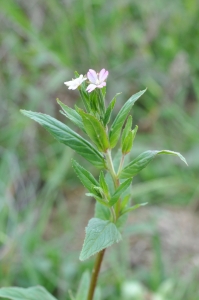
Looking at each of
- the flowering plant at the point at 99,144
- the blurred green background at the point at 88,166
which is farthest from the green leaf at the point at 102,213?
the blurred green background at the point at 88,166

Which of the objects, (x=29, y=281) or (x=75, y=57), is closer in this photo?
(x=29, y=281)

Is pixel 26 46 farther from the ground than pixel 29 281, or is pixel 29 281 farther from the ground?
pixel 26 46

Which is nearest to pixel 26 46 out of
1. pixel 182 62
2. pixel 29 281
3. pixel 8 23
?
pixel 8 23

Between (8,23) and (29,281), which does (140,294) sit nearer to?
(29,281)

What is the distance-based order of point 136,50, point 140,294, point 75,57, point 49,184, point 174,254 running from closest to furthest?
point 140,294
point 174,254
point 49,184
point 75,57
point 136,50

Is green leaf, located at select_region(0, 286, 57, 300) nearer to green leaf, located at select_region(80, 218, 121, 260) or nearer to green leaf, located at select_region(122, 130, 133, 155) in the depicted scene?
green leaf, located at select_region(80, 218, 121, 260)

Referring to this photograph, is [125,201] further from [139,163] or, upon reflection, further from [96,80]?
[96,80]

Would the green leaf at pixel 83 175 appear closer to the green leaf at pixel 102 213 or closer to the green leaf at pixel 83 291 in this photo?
the green leaf at pixel 102 213

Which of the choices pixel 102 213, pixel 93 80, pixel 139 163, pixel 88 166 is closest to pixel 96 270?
pixel 102 213
